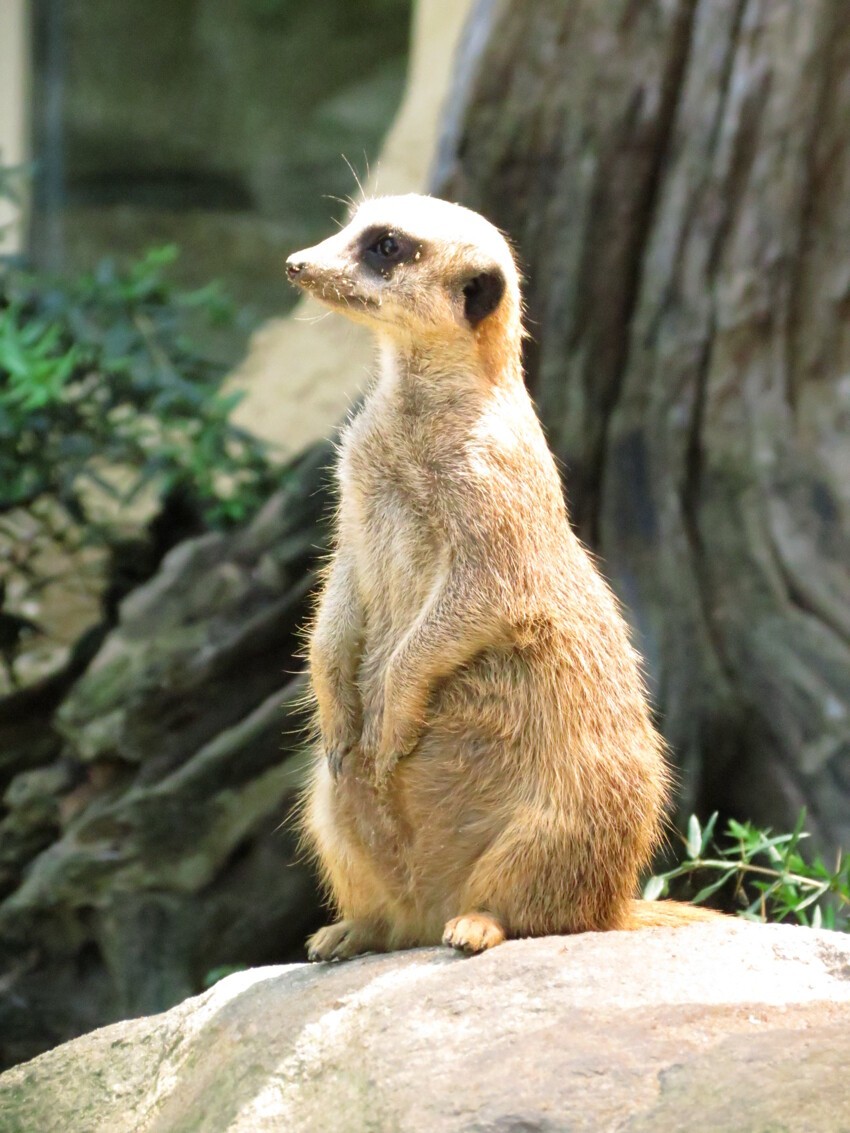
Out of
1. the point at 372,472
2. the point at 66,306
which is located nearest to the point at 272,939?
the point at 66,306

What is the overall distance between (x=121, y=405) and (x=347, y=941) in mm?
2701

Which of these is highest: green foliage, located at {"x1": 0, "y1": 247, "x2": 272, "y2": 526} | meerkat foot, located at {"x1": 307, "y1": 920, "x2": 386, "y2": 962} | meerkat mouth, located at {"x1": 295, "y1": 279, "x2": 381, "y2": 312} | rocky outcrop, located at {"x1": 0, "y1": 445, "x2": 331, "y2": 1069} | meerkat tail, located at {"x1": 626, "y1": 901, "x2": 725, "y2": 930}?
meerkat mouth, located at {"x1": 295, "y1": 279, "x2": 381, "y2": 312}

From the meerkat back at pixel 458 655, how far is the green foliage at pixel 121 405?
6.84ft

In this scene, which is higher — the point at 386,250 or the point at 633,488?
the point at 386,250

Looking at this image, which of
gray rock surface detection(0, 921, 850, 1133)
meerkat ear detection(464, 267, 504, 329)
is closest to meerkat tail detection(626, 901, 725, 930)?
gray rock surface detection(0, 921, 850, 1133)

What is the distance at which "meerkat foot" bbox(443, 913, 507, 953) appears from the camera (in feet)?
6.87

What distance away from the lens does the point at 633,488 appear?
444 centimetres

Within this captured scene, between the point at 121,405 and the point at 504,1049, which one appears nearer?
the point at 504,1049

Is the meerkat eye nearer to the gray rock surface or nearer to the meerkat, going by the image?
the meerkat

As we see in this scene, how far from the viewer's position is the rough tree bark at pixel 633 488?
416 cm

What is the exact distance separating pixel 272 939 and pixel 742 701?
1689 millimetres

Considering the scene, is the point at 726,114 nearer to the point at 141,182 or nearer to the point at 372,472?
the point at 372,472

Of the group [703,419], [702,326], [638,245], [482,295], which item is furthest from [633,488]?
[482,295]

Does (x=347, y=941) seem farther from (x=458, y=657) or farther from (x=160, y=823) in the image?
(x=160, y=823)
